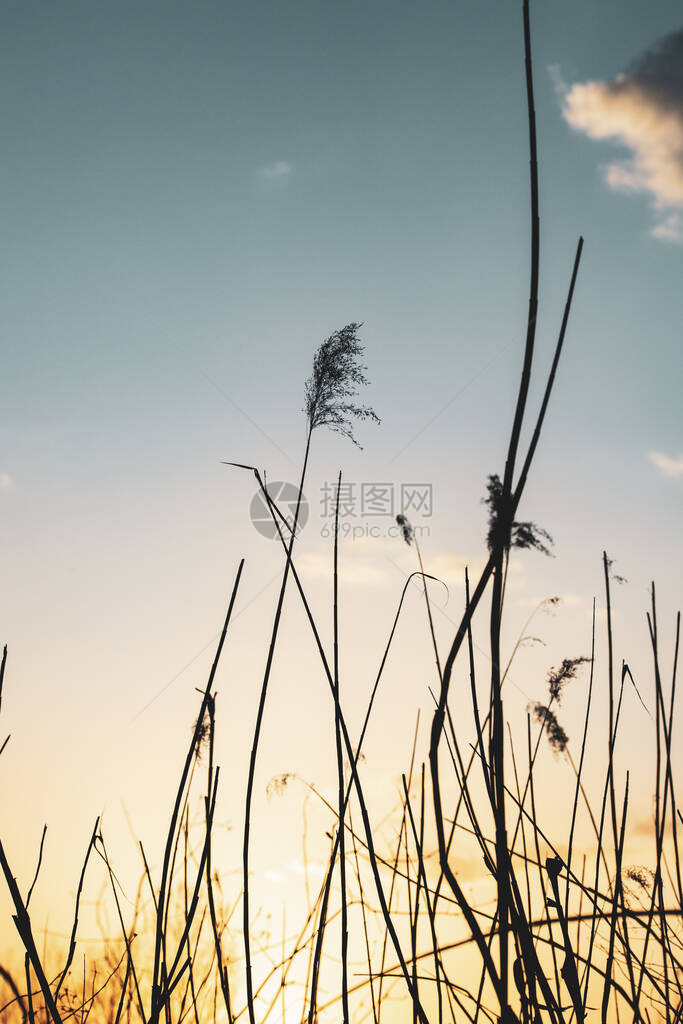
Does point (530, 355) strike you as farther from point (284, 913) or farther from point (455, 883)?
point (284, 913)

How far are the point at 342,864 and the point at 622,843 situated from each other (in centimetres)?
39

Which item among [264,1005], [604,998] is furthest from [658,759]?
[264,1005]

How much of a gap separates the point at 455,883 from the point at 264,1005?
60.2 inches

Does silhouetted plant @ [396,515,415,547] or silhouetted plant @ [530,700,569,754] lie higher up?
silhouetted plant @ [396,515,415,547]

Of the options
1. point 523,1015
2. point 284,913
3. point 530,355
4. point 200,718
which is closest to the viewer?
point 530,355

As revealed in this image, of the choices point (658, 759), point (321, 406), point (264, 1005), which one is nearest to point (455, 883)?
point (658, 759)

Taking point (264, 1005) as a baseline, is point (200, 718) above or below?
above

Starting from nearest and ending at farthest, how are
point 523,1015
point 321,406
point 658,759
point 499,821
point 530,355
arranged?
point 530,355, point 499,821, point 523,1015, point 658,759, point 321,406

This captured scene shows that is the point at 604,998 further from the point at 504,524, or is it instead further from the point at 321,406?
the point at 321,406

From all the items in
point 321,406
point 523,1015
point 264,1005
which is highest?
point 321,406

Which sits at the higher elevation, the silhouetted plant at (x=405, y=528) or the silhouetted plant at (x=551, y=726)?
the silhouetted plant at (x=405, y=528)

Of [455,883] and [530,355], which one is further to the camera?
[455,883]

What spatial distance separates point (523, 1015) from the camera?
2.52ft

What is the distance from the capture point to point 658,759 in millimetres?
1021
